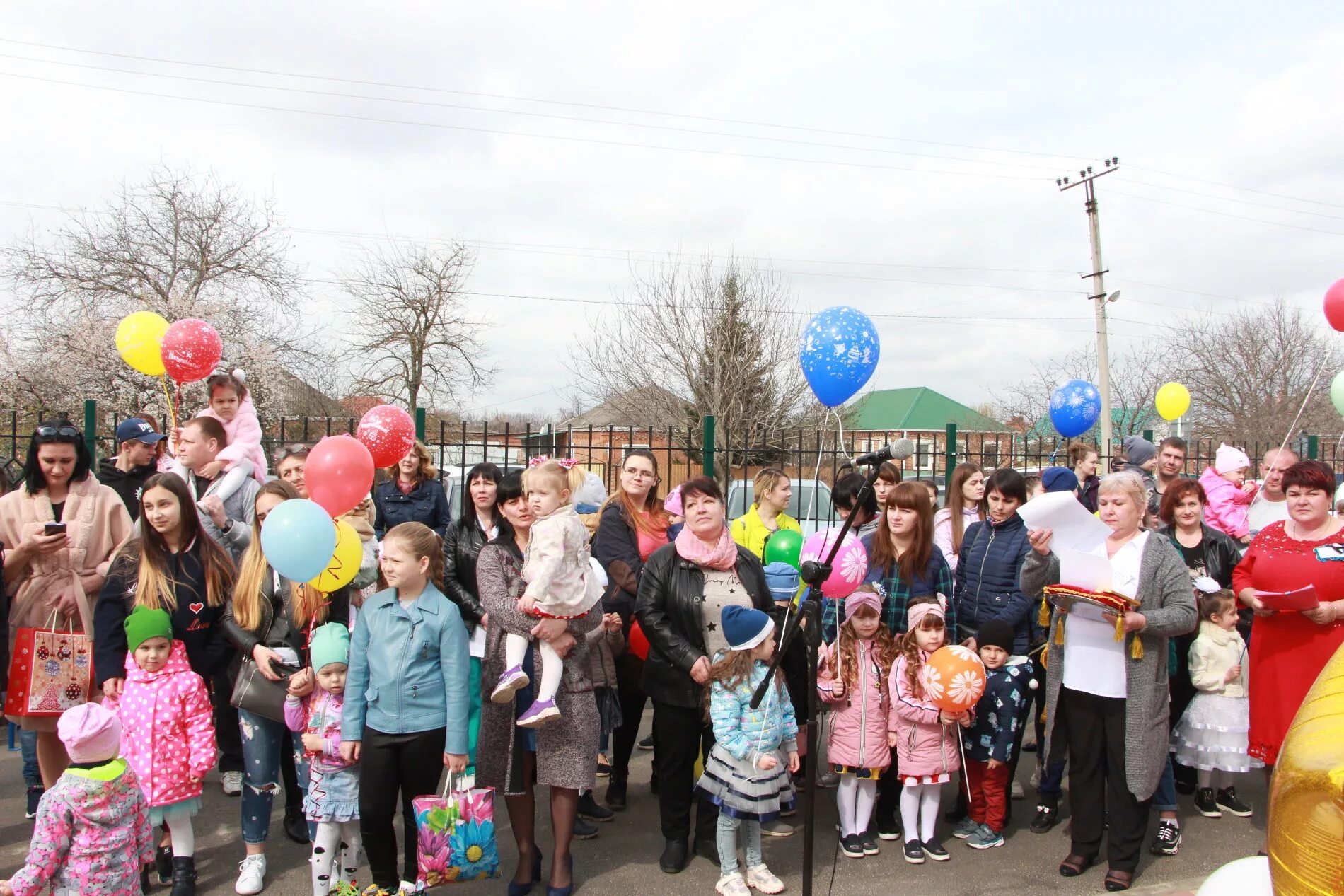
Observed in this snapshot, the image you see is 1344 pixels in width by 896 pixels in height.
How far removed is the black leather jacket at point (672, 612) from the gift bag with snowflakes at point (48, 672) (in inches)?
97.5

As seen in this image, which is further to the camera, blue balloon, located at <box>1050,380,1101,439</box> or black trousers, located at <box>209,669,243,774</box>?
blue balloon, located at <box>1050,380,1101,439</box>

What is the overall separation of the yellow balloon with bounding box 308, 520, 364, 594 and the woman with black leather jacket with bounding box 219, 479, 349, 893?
58mm

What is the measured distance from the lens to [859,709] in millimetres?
4273

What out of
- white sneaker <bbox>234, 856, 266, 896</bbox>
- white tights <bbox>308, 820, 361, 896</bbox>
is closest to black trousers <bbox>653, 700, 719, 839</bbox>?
white tights <bbox>308, 820, 361, 896</bbox>

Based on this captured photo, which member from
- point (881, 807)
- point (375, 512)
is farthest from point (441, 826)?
point (375, 512)

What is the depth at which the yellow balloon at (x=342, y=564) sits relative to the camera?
4043 millimetres

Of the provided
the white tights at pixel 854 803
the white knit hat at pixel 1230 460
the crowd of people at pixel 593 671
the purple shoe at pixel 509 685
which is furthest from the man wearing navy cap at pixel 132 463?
the white knit hat at pixel 1230 460

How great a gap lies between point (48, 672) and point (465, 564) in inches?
73.5

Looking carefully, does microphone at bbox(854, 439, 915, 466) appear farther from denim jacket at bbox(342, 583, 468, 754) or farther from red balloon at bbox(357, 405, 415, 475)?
red balloon at bbox(357, 405, 415, 475)

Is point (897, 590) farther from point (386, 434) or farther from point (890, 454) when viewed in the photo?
point (386, 434)

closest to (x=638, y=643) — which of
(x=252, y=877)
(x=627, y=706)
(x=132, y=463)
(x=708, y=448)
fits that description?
(x=627, y=706)

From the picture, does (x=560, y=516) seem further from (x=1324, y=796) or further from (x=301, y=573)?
(x=1324, y=796)

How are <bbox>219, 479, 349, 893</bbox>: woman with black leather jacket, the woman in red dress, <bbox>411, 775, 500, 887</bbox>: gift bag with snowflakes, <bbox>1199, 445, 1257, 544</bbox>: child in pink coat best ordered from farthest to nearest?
<bbox>1199, 445, 1257, 544</bbox>: child in pink coat < the woman in red dress < <bbox>219, 479, 349, 893</bbox>: woman with black leather jacket < <bbox>411, 775, 500, 887</bbox>: gift bag with snowflakes

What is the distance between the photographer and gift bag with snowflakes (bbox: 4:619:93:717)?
4.12 meters
